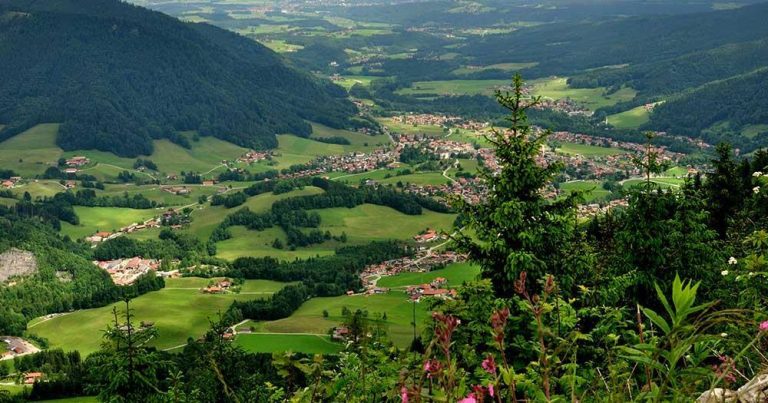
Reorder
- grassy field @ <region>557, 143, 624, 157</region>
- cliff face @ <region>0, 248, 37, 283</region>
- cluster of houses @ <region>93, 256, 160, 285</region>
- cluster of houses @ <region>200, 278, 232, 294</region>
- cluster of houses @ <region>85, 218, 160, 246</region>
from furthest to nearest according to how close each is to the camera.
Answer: grassy field @ <region>557, 143, 624, 157</region> → cluster of houses @ <region>85, 218, 160, 246</region> → cliff face @ <region>0, 248, 37, 283</region> → cluster of houses @ <region>93, 256, 160, 285</region> → cluster of houses @ <region>200, 278, 232, 294</region>

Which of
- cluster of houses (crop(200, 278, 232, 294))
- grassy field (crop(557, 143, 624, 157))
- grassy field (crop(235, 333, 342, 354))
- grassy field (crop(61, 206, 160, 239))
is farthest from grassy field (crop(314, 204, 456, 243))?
grassy field (crop(557, 143, 624, 157))

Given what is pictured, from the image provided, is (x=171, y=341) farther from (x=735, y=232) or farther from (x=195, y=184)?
(x=195, y=184)

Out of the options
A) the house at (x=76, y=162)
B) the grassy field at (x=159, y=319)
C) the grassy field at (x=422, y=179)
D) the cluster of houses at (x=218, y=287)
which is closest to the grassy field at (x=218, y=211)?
the grassy field at (x=422, y=179)

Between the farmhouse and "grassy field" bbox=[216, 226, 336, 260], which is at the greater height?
the farmhouse

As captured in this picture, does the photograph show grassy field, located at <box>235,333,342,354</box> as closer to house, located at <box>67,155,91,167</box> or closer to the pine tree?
the pine tree

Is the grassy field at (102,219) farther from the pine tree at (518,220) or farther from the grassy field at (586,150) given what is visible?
the pine tree at (518,220)

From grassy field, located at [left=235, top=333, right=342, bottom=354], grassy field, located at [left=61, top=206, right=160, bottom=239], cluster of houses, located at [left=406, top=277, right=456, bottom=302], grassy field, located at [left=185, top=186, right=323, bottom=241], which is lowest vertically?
grassy field, located at [left=61, top=206, right=160, bottom=239]
